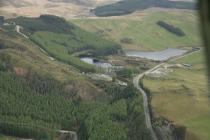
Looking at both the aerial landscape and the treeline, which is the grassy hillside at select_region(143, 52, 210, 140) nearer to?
the aerial landscape

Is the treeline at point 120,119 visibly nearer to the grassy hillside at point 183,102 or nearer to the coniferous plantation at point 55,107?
the coniferous plantation at point 55,107

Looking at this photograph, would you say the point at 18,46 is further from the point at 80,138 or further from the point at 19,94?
the point at 80,138

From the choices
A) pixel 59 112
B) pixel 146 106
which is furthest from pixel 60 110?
pixel 146 106

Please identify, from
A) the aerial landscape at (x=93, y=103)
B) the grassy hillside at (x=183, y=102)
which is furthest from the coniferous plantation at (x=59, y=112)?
the grassy hillside at (x=183, y=102)

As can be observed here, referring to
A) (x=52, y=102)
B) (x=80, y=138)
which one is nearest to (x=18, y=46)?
(x=52, y=102)

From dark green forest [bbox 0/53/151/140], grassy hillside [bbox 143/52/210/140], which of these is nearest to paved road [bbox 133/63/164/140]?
dark green forest [bbox 0/53/151/140]

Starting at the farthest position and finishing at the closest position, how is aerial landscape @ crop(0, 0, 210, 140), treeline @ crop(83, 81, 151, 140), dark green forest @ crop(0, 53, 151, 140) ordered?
dark green forest @ crop(0, 53, 151, 140) → aerial landscape @ crop(0, 0, 210, 140) → treeline @ crop(83, 81, 151, 140)

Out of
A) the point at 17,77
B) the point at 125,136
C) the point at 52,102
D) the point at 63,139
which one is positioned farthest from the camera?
the point at 17,77

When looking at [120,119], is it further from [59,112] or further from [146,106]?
[59,112]
